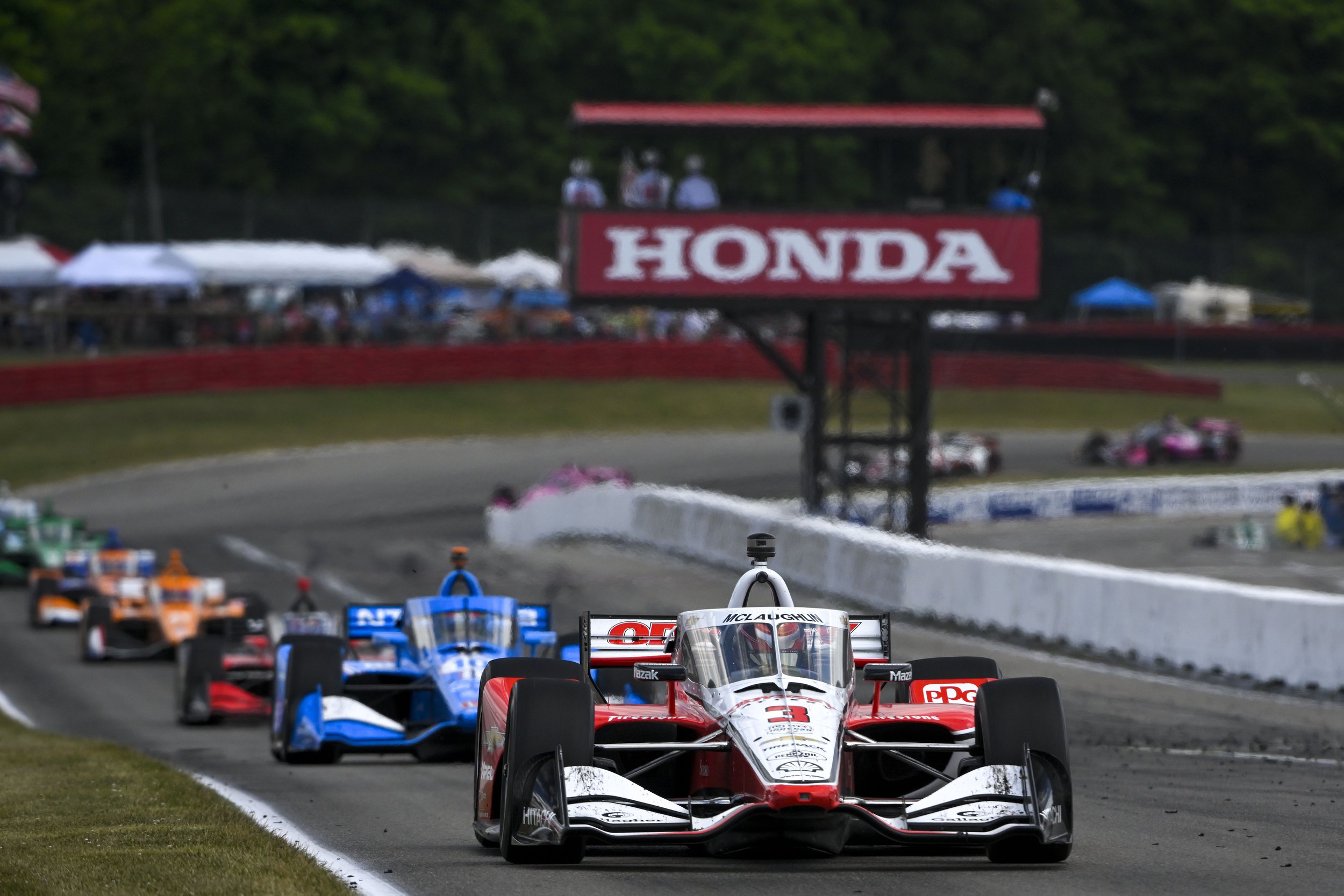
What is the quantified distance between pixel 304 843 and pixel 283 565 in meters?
22.8

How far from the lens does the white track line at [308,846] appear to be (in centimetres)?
785

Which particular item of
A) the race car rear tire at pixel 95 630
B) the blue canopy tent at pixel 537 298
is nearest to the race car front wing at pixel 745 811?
the race car rear tire at pixel 95 630

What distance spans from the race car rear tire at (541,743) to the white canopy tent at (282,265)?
43.6m

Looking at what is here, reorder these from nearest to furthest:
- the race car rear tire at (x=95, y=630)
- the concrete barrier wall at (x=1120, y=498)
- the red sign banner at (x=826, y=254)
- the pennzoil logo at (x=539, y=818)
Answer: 1. the pennzoil logo at (x=539, y=818)
2. the race car rear tire at (x=95, y=630)
3. the red sign banner at (x=826, y=254)
4. the concrete barrier wall at (x=1120, y=498)

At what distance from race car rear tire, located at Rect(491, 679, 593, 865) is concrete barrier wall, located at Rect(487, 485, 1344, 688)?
9204mm

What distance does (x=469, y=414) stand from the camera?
160 ft

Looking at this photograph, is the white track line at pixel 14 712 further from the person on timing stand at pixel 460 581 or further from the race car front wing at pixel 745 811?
the race car front wing at pixel 745 811

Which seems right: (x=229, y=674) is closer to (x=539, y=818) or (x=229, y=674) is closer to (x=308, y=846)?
(x=308, y=846)

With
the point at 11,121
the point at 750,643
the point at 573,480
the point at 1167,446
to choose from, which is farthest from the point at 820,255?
the point at 11,121

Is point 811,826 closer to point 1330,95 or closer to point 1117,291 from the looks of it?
point 1117,291

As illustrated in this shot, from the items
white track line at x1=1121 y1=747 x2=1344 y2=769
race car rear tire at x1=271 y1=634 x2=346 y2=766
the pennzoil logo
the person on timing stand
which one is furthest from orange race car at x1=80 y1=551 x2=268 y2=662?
the pennzoil logo

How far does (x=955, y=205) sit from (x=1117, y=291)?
1159 inches

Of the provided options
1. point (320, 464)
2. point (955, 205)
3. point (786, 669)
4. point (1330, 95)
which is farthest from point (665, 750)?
point (1330, 95)

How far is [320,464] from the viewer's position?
4284 cm
